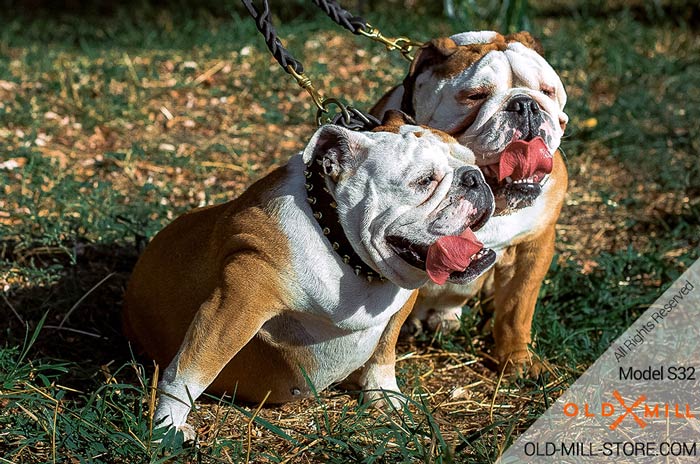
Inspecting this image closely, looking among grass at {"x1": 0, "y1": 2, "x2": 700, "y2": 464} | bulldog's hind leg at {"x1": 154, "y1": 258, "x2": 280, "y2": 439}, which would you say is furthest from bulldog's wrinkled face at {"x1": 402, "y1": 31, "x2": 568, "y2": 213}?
bulldog's hind leg at {"x1": 154, "y1": 258, "x2": 280, "y2": 439}

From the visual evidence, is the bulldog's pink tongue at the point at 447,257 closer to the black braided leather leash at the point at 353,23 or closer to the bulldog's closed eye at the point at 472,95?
the bulldog's closed eye at the point at 472,95

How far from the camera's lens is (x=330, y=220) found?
3.10 m

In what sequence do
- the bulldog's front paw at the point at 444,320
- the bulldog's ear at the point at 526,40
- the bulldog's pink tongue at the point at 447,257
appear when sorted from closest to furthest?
the bulldog's pink tongue at the point at 447,257
the bulldog's ear at the point at 526,40
the bulldog's front paw at the point at 444,320

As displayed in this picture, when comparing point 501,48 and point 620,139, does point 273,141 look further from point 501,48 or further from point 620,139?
point 501,48

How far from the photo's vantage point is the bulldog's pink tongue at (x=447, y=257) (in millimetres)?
2977

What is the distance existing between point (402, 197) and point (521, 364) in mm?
1385

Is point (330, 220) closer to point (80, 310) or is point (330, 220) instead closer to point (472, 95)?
point (472, 95)

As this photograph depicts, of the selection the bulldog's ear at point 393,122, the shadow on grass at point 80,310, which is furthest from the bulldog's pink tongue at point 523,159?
the shadow on grass at point 80,310

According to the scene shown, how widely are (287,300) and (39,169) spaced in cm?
279

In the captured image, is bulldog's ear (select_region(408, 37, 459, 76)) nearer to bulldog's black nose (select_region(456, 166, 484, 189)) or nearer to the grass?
bulldog's black nose (select_region(456, 166, 484, 189))

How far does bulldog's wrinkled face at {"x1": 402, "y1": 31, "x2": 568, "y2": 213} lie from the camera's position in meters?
3.44

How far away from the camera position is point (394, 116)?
330cm

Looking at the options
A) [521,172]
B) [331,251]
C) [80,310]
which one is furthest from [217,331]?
[80,310]

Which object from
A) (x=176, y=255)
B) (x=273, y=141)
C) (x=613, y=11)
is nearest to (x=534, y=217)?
(x=176, y=255)
